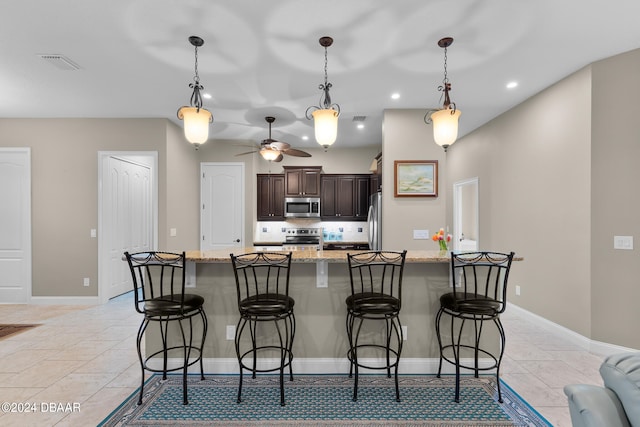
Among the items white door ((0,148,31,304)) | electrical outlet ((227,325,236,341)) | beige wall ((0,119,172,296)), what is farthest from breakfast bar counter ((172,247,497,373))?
white door ((0,148,31,304))

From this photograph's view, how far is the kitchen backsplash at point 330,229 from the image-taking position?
6504 millimetres

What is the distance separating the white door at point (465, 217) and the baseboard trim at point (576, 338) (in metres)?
1.45

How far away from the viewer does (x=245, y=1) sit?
7.31 feet

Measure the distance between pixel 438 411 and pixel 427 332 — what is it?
2.06 ft

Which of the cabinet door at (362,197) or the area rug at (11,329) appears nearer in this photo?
the area rug at (11,329)

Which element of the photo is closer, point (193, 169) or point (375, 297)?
point (375, 297)

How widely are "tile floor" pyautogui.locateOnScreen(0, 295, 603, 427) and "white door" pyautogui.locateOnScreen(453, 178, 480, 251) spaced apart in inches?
79.4

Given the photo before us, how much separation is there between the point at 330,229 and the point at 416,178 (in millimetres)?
2663

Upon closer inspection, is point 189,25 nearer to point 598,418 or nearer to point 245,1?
point 245,1

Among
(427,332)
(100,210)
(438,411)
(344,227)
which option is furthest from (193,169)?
(438,411)

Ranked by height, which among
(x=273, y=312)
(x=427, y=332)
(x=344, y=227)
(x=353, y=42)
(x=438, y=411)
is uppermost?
(x=353, y=42)

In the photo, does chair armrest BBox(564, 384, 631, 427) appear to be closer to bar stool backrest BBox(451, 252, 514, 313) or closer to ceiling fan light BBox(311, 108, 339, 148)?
bar stool backrest BBox(451, 252, 514, 313)

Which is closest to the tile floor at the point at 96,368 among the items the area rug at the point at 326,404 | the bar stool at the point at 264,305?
the area rug at the point at 326,404

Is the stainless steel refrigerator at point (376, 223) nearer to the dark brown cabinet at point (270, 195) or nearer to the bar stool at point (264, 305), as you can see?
the dark brown cabinet at point (270, 195)
